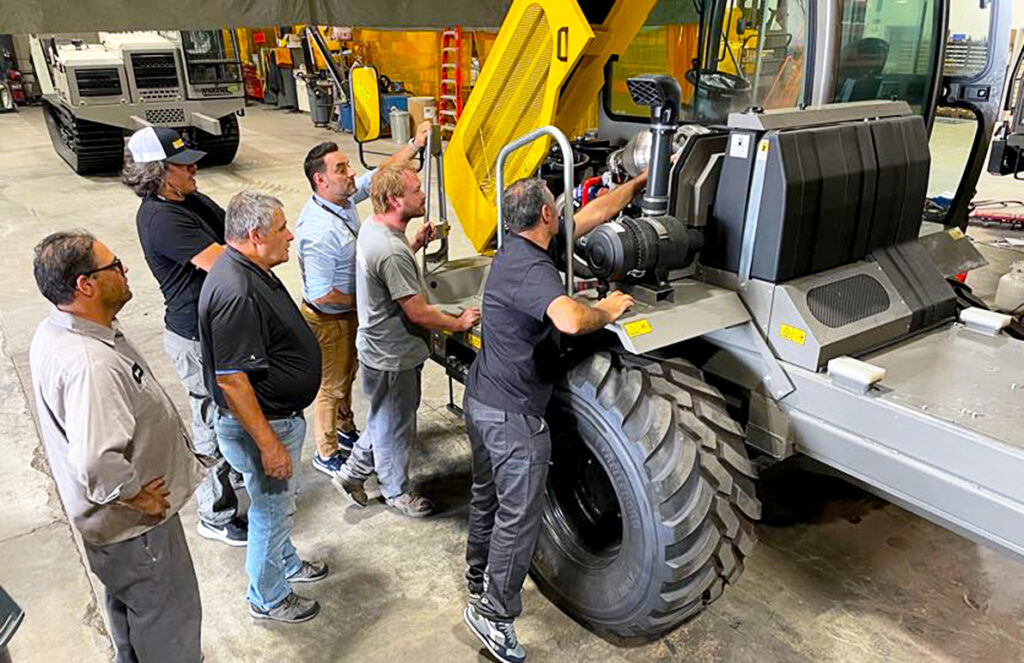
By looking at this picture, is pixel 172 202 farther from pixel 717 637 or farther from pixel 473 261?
pixel 717 637

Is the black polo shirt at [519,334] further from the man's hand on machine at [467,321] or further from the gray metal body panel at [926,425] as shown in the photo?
the gray metal body panel at [926,425]

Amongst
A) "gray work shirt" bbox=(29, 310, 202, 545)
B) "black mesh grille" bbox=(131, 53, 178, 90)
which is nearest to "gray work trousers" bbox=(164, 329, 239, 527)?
"gray work shirt" bbox=(29, 310, 202, 545)

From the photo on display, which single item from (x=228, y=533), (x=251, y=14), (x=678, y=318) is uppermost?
(x=251, y=14)

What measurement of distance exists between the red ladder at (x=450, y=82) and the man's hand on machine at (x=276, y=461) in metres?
10.4

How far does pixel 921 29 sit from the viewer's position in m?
3.49

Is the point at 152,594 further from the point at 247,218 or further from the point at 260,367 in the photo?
the point at 247,218

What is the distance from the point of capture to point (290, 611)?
9.41ft

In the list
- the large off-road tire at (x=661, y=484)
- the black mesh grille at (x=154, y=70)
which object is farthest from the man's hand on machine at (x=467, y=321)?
the black mesh grille at (x=154, y=70)

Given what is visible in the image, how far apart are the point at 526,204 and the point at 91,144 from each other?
34.7ft

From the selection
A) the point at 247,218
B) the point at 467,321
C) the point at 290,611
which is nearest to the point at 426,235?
the point at 467,321

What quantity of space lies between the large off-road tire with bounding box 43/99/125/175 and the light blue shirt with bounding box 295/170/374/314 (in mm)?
8908

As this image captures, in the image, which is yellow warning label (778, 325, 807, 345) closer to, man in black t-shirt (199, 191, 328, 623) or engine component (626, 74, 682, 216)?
engine component (626, 74, 682, 216)

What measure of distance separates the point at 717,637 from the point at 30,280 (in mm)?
6715

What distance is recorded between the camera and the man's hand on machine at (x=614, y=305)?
236 cm
